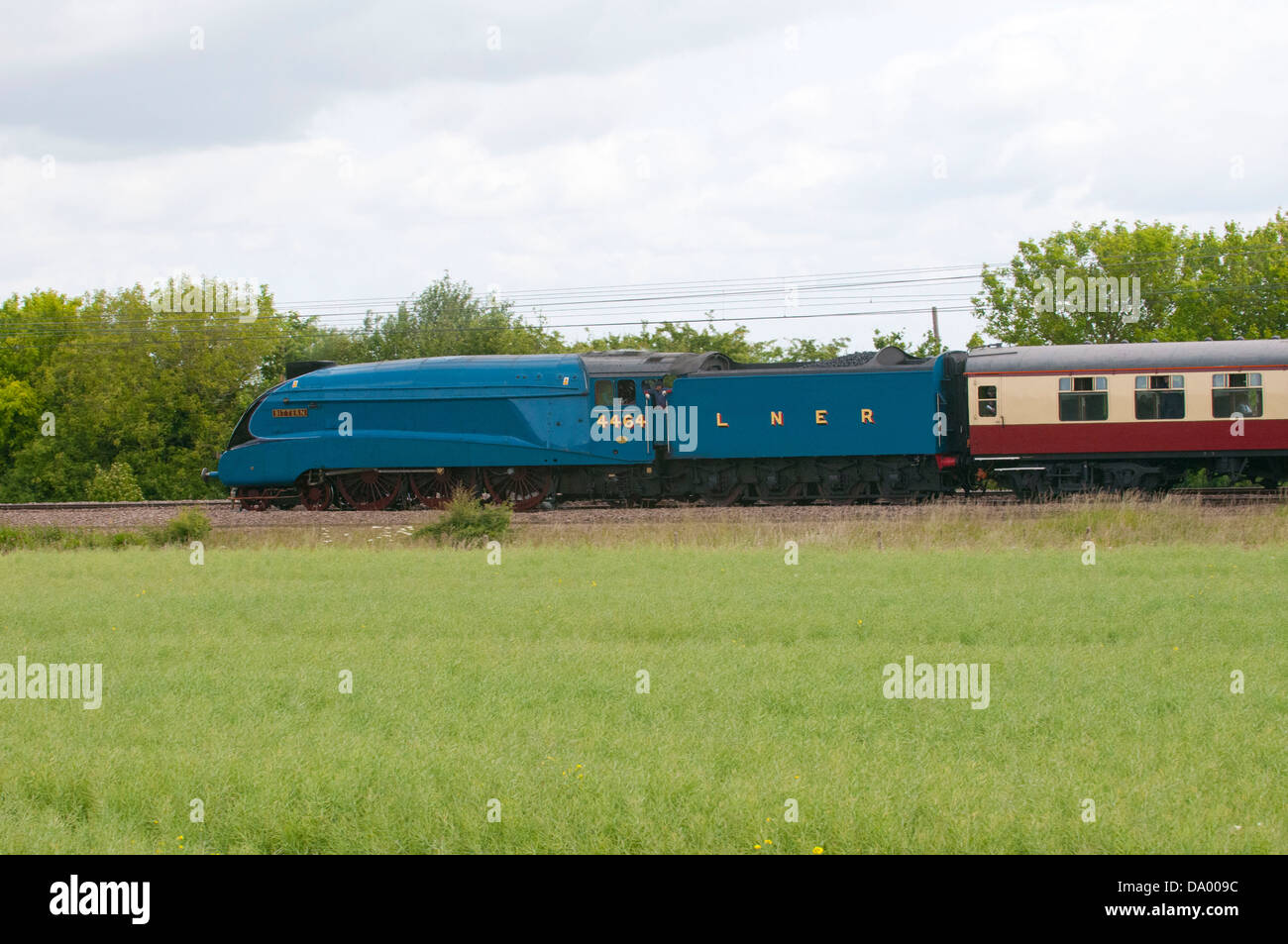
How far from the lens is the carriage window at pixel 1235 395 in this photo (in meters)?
24.2

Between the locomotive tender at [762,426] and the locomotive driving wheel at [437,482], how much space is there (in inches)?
1.8

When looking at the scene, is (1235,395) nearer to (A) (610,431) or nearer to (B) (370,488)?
(A) (610,431)

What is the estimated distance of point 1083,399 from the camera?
81.8 feet

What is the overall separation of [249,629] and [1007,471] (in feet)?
58.9

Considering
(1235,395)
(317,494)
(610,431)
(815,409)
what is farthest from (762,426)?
(317,494)

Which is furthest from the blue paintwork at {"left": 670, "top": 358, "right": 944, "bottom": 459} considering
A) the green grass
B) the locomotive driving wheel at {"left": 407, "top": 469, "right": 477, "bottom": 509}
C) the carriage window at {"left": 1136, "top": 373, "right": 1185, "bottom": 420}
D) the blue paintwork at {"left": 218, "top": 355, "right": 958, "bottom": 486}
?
the green grass

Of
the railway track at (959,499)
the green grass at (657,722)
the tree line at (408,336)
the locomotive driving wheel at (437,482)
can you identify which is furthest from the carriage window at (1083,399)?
the tree line at (408,336)

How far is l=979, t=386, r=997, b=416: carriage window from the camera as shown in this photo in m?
25.4

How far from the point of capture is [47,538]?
2394cm

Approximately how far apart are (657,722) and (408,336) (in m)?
51.3
